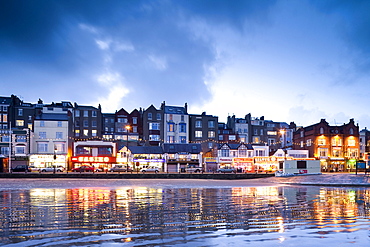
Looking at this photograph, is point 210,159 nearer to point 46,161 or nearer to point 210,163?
point 210,163

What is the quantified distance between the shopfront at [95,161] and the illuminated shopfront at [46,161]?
2544mm

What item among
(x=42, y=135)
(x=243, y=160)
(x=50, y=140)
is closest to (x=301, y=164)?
(x=243, y=160)

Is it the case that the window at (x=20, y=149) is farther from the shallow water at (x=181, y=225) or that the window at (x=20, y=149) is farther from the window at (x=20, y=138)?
the shallow water at (x=181, y=225)

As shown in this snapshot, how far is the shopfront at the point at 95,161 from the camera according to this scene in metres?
84.2

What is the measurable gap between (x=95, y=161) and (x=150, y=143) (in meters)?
16.9

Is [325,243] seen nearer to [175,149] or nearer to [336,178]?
[336,178]

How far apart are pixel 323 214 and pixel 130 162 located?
71.3 m

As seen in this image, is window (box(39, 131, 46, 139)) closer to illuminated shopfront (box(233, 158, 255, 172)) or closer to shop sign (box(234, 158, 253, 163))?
illuminated shopfront (box(233, 158, 255, 172))

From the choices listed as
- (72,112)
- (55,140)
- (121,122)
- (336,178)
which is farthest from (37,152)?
(336,178)

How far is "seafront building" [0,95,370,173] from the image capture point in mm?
82250

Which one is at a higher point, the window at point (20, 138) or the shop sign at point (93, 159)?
the window at point (20, 138)

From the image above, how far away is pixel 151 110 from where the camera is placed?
322 ft

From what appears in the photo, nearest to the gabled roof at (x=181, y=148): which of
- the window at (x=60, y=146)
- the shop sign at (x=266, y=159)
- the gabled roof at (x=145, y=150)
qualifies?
the gabled roof at (x=145, y=150)

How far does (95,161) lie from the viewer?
85.1m
